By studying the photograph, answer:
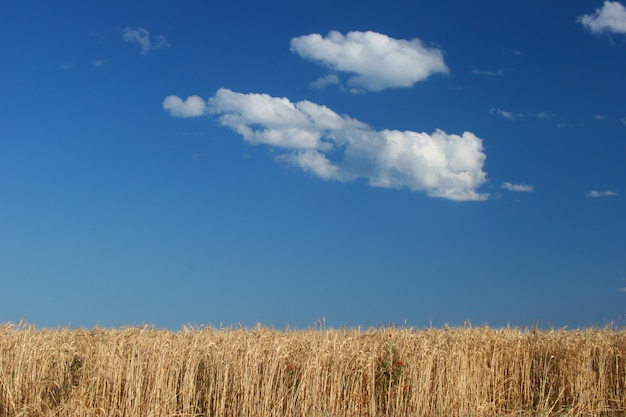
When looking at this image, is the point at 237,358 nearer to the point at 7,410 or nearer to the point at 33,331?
the point at 7,410

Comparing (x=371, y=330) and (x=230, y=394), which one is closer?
(x=230, y=394)

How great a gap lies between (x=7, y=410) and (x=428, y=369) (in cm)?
785

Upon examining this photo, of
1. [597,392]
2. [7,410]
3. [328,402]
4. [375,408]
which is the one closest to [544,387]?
[597,392]

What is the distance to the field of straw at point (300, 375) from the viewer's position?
1055cm

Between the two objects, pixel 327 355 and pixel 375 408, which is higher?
pixel 327 355

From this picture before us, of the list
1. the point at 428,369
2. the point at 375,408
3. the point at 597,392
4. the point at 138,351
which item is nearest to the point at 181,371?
the point at 138,351

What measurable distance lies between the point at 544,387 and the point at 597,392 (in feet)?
4.18

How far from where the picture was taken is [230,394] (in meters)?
11.0

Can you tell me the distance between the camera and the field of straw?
34.6 ft

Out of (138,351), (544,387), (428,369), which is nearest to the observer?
(138,351)

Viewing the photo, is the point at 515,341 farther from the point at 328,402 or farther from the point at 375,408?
the point at 328,402

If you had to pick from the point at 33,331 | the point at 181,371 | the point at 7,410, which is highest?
the point at 33,331

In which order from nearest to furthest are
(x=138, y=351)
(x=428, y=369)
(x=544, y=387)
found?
(x=138, y=351), (x=428, y=369), (x=544, y=387)

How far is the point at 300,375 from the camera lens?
11.3 meters
